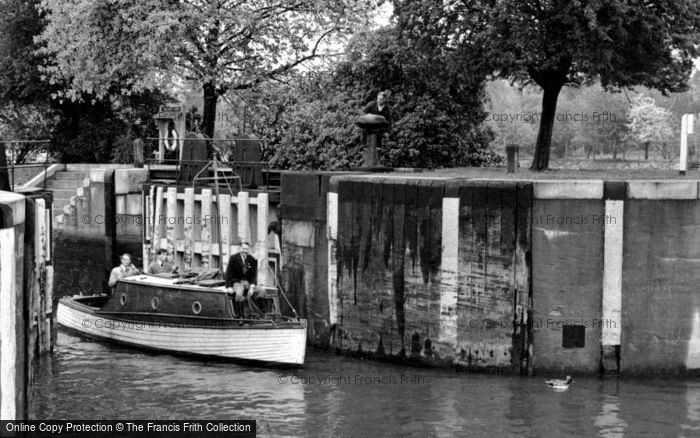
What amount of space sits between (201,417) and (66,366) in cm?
544

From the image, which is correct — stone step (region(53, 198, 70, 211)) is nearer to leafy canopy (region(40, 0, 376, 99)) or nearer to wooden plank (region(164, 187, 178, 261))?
leafy canopy (region(40, 0, 376, 99))

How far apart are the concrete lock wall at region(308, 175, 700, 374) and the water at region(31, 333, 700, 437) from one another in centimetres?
56

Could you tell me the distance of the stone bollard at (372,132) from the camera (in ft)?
82.9

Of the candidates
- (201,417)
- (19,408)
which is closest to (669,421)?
(201,417)

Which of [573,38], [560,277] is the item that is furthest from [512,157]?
[560,277]

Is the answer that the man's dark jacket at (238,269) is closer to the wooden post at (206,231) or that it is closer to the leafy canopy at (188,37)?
the wooden post at (206,231)

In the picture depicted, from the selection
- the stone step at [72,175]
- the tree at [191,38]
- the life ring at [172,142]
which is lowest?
the stone step at [72,175]

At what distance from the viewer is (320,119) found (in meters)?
34.0

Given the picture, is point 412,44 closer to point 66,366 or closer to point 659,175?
point 659,175

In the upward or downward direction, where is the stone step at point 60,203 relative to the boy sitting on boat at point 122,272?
upward

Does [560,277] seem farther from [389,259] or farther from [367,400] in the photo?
[367,400]

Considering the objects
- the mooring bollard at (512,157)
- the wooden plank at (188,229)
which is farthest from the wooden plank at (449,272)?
the wooden plank at (188,229)

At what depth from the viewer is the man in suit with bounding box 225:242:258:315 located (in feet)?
74.9

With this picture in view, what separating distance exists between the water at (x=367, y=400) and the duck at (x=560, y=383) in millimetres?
133
